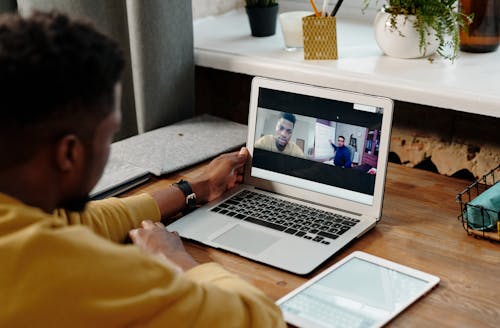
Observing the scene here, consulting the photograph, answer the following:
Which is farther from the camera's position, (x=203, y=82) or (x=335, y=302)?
(x=203, y=82)

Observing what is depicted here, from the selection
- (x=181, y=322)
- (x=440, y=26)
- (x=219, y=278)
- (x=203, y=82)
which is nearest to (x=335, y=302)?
(x=219, y=278)

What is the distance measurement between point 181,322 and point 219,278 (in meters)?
0.17

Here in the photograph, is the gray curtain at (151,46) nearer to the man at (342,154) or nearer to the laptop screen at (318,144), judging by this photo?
the laptop screen at (318,144)

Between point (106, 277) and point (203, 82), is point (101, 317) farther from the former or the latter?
point (203, 82)

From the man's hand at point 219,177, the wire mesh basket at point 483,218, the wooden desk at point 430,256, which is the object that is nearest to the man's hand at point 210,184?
the man's hand at point 219,177

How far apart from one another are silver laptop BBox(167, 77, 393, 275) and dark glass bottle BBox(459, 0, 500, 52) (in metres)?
0.52

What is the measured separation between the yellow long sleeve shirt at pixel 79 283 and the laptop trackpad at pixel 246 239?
0.38 m

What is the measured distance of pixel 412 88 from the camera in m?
1.61

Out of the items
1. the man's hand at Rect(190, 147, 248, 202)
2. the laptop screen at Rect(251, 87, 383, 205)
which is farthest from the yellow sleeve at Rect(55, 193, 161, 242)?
the laptop screen at Rect(251, 87, 383, 205)

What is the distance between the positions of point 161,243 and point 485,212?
1.87 feet

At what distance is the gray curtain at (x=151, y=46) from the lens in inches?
71.9

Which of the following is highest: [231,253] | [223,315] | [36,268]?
[36,268]

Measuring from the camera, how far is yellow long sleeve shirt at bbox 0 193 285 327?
832 mm

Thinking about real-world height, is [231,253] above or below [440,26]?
below
